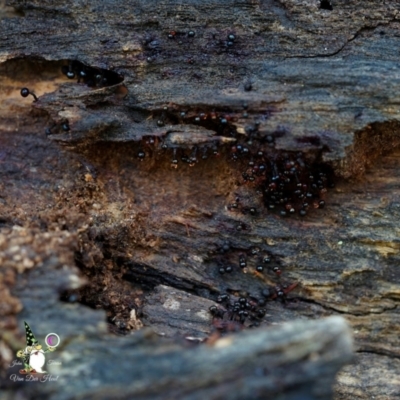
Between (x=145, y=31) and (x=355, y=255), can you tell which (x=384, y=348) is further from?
(x=145, y=31)

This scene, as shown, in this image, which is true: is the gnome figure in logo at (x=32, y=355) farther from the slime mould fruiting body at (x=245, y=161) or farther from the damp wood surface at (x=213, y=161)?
the slime mould fruiting body at (x=245, y=161)

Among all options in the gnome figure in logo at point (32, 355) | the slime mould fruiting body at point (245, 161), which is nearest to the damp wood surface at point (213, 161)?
the slime mould fruiting body at point (245, 161)

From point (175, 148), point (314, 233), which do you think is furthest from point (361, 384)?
point (175, 148)

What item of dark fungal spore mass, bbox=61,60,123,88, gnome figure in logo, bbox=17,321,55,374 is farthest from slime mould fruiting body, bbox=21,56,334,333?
gnome figure in logo, bbox=17,321,55,374

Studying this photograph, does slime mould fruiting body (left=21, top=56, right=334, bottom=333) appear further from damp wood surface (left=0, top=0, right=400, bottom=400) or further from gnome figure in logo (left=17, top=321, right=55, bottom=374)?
gnome figure in logo (left=17, top=321, right=55, bottom=374)

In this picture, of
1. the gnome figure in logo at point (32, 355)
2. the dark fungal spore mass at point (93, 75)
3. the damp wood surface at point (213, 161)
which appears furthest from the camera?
the dark fungal spore mass at point (93, 75)
